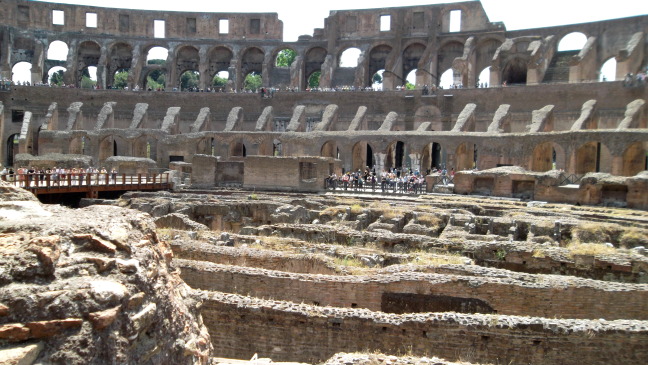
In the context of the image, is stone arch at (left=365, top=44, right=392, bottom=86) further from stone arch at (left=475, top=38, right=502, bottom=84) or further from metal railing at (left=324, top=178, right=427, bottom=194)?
metal railing at (left=324, top=178, right=427, bottom=194)

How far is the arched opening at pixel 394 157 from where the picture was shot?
35.5 m

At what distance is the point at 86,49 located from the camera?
48.2m

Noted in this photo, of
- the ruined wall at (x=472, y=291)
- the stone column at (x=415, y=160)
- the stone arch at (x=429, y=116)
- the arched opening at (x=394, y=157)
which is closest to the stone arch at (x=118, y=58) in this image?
the arched opening at (x=394, y=157)

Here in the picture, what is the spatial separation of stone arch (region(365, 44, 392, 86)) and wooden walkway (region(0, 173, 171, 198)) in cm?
2334

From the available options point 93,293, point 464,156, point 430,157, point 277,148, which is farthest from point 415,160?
point 93,293

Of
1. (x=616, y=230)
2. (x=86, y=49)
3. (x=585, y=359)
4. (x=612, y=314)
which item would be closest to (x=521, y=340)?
(x=585, y=359)

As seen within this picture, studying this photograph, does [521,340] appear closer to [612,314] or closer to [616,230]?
[612,314]

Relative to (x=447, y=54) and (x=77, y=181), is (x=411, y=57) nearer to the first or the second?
(x=447, y=54)

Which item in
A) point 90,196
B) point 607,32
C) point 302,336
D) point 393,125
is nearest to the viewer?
point 302,336

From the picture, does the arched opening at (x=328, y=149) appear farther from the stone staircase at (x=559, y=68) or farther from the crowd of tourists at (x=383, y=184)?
the stone staircase at (x=559, y=68)

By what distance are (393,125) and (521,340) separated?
29893 mm

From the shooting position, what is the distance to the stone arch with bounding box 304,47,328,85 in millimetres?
49344

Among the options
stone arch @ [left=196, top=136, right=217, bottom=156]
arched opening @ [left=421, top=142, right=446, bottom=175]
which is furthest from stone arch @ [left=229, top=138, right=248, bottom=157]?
arched opening @ [left=421, top=142, right=446, bottom=175]

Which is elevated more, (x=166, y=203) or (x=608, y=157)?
(x=608, y=157)
